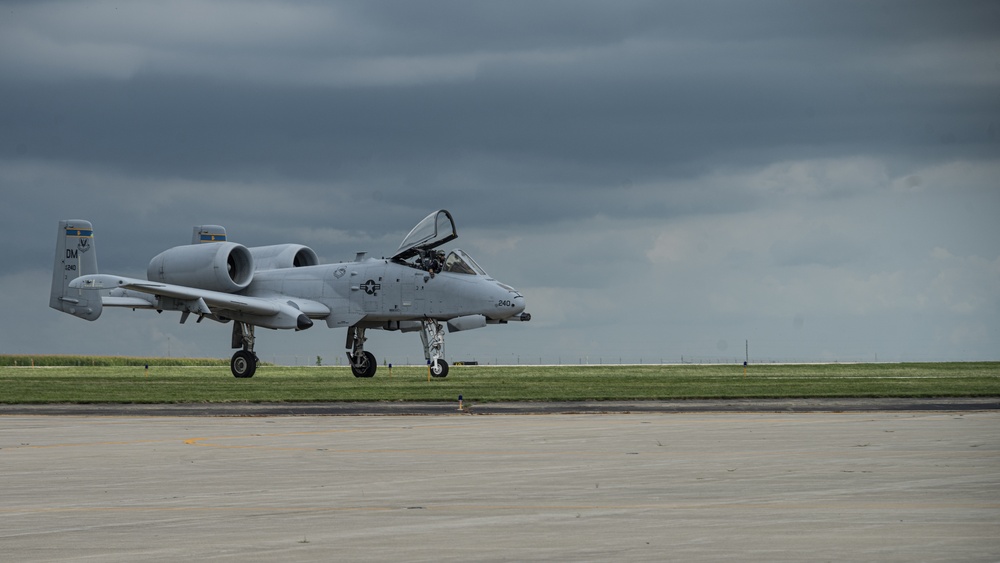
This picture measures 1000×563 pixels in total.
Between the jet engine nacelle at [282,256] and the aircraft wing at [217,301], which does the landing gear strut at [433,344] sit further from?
the jet engine nacelle at [282,256]

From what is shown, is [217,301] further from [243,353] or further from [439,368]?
[439,368]

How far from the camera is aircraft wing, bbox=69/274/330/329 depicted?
4625cm

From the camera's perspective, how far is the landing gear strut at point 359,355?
164ft

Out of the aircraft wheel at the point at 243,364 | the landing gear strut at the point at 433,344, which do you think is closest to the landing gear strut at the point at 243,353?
the aircraft wheel at the point at 243,364

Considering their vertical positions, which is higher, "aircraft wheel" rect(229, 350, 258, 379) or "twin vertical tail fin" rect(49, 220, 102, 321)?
"twin vertical tail fin" rect(49, 220, 102, 321)

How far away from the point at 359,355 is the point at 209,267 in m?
7.53

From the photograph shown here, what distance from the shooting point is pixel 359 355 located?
5028 cm

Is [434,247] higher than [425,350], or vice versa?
[434,247]

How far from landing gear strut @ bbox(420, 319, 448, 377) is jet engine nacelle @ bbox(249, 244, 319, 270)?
8.70 meters

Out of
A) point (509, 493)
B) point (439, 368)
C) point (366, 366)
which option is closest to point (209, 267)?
point (366, 366)

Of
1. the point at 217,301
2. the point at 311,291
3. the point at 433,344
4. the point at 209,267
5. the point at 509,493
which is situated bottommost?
the point at 509,493

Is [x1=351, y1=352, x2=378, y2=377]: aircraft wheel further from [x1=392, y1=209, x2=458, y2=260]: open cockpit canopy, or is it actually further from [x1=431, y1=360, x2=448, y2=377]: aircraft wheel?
[x1=392, y1=209, x2=458, y2=260]: open cockpit canopy

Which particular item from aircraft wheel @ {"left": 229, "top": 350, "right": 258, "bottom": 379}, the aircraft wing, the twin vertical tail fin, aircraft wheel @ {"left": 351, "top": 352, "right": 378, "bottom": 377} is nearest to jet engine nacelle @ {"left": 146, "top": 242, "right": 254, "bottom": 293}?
the aircraft wing

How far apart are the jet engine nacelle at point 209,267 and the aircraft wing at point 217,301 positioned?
1.10 meters
